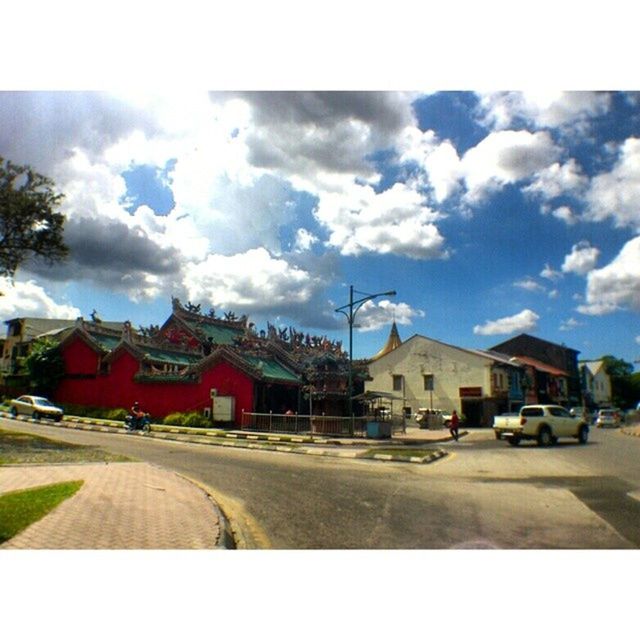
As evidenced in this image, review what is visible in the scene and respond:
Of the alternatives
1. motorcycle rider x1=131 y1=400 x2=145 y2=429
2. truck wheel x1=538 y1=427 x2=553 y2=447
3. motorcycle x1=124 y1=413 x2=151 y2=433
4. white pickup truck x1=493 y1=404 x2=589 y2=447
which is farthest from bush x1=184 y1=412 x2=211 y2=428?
truck wheel x1=538 y1=427 x2=553 y2=447

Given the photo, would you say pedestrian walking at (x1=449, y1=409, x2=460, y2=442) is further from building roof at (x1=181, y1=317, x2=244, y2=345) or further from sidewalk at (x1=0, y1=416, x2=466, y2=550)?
sidewalk at (x1=0, y1=416, x2=466, y2=550)

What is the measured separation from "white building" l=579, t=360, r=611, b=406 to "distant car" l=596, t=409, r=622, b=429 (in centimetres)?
1576

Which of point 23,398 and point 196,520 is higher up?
point 23,398

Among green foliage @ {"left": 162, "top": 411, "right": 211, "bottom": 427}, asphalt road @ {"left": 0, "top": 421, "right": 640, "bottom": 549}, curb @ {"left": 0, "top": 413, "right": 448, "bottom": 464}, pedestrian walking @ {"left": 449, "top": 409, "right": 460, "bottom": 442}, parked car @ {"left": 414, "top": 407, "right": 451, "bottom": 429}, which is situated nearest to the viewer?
asphalt road @ {"left": 0, "top": 421, "right": 640, "bottom": 549}

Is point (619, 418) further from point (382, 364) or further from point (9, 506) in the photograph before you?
point (9, 506)

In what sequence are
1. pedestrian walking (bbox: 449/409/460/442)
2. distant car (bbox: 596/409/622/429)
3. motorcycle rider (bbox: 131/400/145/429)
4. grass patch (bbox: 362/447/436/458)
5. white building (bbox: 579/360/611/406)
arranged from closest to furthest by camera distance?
white building (bbox: 579/360/611/406)
motorcycle rider (bbox: 131/400/145/429)
grass patch (bbox: 362/447/436/458)
pedestrian walking (bbox: 449/409/460/442)
distant car (bbox: 596/409/622/429)

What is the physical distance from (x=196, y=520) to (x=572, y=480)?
564 centimetres

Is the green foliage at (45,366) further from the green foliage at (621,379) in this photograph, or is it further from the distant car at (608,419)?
the distant car at (608,419)

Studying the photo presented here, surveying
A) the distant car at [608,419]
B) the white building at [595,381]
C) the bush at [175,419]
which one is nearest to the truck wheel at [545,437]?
the white building at [595,381]

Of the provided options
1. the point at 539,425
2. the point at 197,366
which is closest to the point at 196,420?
the point at 197,366

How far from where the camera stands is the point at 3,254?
235 inches

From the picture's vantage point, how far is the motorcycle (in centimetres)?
826

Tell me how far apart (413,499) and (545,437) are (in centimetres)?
940

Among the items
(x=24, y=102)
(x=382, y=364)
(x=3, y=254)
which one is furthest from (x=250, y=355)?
(x=24, y=102)
